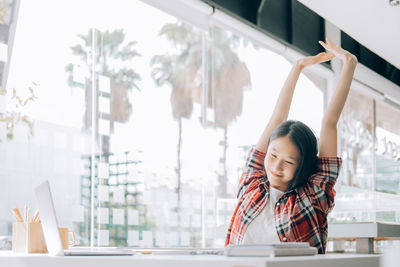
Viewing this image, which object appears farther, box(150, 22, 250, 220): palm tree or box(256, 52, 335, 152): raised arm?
box(150, 22, 250, 220): palm tree

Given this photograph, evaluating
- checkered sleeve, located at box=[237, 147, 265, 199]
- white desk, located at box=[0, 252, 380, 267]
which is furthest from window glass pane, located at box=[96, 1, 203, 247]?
white desk, located at box=[0, 252, 380, 267]

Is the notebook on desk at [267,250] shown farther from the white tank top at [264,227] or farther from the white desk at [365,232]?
the white desk at [365,232]

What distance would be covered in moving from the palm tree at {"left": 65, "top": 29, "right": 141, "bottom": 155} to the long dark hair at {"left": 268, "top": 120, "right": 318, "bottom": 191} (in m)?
1.99

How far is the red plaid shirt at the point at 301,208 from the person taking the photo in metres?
2.11

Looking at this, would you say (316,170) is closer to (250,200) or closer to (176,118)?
(250,200)

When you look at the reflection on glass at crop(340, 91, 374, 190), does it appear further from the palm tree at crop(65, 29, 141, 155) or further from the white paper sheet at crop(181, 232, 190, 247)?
the palm tree at crop(65, 29, 141, 155)

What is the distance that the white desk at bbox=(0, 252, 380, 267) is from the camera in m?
1.07

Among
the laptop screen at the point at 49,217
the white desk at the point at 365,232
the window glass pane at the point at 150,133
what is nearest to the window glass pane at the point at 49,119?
the window glass pane at the point at 150,133

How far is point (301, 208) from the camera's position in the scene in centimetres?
214

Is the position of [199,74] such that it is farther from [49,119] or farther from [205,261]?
[205,261]

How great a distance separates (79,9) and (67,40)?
27 centimetres

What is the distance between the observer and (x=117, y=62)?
13.9ft

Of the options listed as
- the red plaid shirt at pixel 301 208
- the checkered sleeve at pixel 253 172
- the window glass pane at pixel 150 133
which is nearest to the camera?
the red plaid shirt at pixel 301 208

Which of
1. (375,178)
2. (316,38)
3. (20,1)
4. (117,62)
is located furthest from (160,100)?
(375,178)
